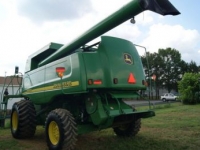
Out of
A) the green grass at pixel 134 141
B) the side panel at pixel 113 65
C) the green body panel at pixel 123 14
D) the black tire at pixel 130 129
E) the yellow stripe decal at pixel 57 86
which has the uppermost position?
the green body panel at pixel 123 14

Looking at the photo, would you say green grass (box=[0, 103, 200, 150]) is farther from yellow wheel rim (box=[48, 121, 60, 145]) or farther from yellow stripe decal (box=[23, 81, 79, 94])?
yellow stripe decal (box=[23, 81, 79, 94])

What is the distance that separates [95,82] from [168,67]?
2534 inches

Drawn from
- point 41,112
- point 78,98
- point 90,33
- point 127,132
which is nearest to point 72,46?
point 90,33

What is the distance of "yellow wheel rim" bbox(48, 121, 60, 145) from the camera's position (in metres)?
6.45

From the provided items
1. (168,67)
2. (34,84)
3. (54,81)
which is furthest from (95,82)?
(168,67)

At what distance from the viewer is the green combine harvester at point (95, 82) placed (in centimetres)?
588

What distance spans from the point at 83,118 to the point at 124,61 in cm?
187

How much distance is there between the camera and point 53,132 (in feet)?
21.5

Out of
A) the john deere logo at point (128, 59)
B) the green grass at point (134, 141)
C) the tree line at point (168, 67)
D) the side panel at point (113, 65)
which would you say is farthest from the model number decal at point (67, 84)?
the tree line at point (168, 67)

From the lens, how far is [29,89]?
8.73m

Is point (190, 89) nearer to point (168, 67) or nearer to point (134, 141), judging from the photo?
point (134, 141)

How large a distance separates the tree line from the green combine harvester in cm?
6005

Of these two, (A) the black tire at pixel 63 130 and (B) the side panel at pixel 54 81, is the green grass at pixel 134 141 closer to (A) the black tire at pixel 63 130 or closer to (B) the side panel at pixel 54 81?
(A) the black tire at pixel 63 130

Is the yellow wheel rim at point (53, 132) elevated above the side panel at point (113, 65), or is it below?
below
